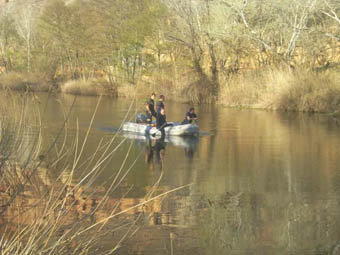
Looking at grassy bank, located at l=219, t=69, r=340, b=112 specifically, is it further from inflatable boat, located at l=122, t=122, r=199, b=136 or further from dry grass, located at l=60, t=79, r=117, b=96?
dry grass, located at l=60, t=79, r=117, b=96

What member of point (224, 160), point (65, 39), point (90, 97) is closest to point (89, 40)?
point (65, 39)

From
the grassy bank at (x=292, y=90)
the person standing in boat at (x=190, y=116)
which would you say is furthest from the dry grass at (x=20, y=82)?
the grassy bank at (x=292, y=90)

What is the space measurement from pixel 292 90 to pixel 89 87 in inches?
889

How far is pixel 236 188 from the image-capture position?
13977 mm

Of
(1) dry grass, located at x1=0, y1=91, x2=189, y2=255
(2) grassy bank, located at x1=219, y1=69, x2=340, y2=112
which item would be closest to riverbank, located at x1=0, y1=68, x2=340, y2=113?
(2) grassy bank, located at x1=219, y1=69, x2=340, y2=112

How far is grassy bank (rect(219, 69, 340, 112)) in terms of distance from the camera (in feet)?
111

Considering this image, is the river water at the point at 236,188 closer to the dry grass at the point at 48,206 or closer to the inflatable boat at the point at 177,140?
the inflatable boat at the point at 177,140

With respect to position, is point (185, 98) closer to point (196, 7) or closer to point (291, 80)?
point (196, 7)

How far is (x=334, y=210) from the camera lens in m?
11.8

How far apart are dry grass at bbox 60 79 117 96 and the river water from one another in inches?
929

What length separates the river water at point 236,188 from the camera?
9.59m

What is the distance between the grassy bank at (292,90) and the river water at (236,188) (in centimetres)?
619

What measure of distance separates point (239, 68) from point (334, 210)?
1226 inches

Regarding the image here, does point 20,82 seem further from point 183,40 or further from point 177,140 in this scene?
point 183,40
